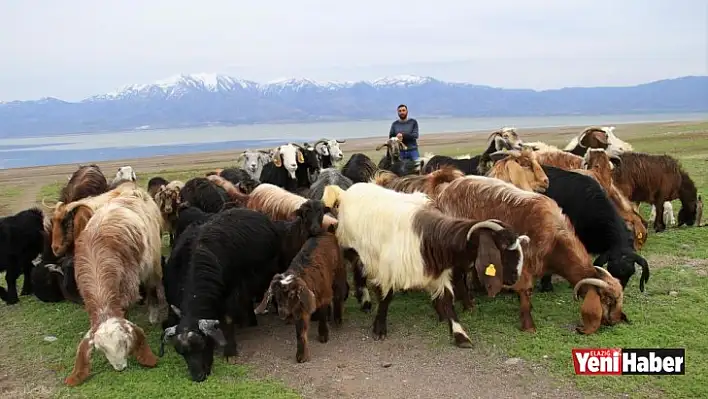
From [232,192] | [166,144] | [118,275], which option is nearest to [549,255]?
[118,275]

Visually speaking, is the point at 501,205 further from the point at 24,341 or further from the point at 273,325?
the point at 24,341

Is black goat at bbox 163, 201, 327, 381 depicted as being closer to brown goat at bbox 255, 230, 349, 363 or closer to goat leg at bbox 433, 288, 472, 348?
brown goat at bbox 255, 230, 349, 363

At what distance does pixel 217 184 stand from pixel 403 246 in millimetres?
4573

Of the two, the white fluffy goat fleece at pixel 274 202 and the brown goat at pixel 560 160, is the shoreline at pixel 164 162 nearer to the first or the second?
the white fluffy goat fleece at pixel 274 202

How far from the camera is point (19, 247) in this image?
8750 millimetres

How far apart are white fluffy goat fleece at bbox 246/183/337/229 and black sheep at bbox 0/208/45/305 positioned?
11.1 ft

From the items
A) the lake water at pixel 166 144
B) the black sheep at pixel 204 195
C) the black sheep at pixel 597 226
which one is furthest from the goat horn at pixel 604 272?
the lake water at pixel 166 144

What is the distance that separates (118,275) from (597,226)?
19.3ft

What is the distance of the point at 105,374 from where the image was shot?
227 inches

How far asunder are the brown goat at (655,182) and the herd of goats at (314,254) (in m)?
1.78

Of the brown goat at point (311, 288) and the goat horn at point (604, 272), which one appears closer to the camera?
the brown goat at point (311, 288)

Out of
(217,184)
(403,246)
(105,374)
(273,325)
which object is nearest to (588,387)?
(403,246)

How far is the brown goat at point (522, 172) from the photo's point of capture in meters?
8.16

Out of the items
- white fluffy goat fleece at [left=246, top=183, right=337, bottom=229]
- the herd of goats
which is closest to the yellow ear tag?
the herd of goats
